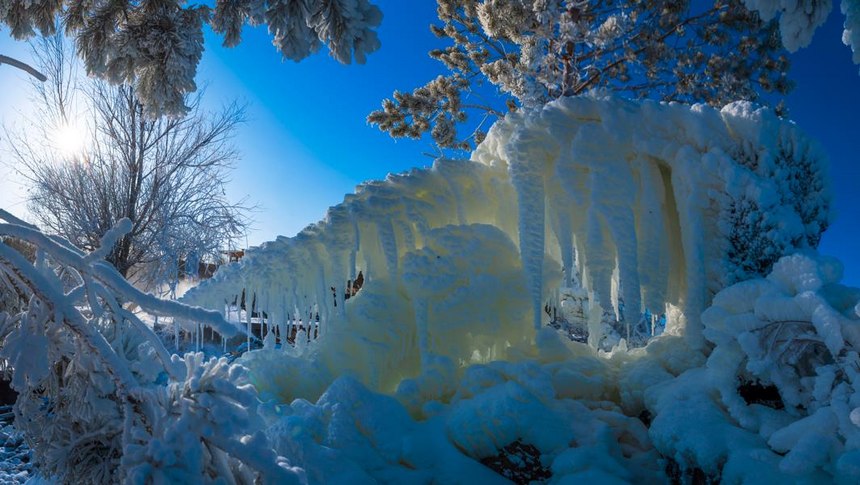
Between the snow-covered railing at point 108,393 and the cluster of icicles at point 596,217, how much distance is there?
2.04 m

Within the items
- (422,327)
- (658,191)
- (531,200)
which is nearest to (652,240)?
(658,191)

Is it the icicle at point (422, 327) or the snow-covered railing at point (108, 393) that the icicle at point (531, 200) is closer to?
the icicle at point (422, 327)

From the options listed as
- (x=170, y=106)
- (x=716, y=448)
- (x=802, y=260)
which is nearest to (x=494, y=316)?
(x=716, y=448)

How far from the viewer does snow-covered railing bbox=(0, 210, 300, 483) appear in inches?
72.7

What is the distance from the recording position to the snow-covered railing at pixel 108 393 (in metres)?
1.85

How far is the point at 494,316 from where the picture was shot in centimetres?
433

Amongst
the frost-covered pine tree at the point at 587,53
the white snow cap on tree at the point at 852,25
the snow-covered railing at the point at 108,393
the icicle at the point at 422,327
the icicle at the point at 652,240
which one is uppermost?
the frost-covered pine tree at the point at 587,53

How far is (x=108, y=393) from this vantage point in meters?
2.10

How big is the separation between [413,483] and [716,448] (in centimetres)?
168

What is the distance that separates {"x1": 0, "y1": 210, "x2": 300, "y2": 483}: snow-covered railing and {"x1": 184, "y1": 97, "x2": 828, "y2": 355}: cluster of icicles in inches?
80.1

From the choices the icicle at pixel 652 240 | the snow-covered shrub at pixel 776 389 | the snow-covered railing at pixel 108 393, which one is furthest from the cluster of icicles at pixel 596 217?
the snow-covered railing at pixel 108 393

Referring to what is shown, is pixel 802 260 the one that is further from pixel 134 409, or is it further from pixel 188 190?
pixel 188 190

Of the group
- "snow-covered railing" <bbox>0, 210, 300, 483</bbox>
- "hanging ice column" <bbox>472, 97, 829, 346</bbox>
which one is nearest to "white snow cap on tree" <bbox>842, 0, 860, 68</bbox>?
"hanging ice column" <bbox>472, 97, 829, 346</bbox>

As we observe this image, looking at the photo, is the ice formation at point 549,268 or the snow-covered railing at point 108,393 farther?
the ice formation at point 549,268
